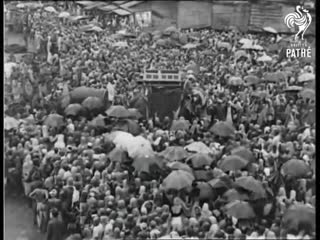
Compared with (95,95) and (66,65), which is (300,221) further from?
(66,65)

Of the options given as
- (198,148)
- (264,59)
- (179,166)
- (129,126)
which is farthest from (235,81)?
(179,166)

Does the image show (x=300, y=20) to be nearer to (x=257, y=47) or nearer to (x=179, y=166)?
(x=257, y=47)

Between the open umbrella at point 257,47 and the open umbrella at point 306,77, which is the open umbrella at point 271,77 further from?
the open umbrella at point 257,47

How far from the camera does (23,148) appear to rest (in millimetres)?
10305

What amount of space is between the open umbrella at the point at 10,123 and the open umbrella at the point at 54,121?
1.39 feet

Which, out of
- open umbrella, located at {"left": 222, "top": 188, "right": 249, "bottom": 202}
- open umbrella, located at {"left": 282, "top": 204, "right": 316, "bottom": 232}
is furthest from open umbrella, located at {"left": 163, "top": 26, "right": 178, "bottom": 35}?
open umbrella, located at {"left": 282, "top": 204, "right": 316, "bottom": 232}

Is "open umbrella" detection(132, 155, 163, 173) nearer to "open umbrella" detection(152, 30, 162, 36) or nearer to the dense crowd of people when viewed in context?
the dense crowd of people

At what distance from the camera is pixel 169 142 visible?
10359 mm

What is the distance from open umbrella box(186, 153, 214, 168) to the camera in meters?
9.74

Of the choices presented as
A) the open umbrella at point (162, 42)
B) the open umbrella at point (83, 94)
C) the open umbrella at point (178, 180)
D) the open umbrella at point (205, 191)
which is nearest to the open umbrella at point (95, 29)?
the open umbrella at point (162, 42)

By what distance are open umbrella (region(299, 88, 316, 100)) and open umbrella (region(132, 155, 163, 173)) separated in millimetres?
2463

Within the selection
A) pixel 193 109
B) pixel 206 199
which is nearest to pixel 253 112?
pixel 193 109

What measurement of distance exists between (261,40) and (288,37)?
731 millimetres

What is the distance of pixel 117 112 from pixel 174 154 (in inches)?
49.0
